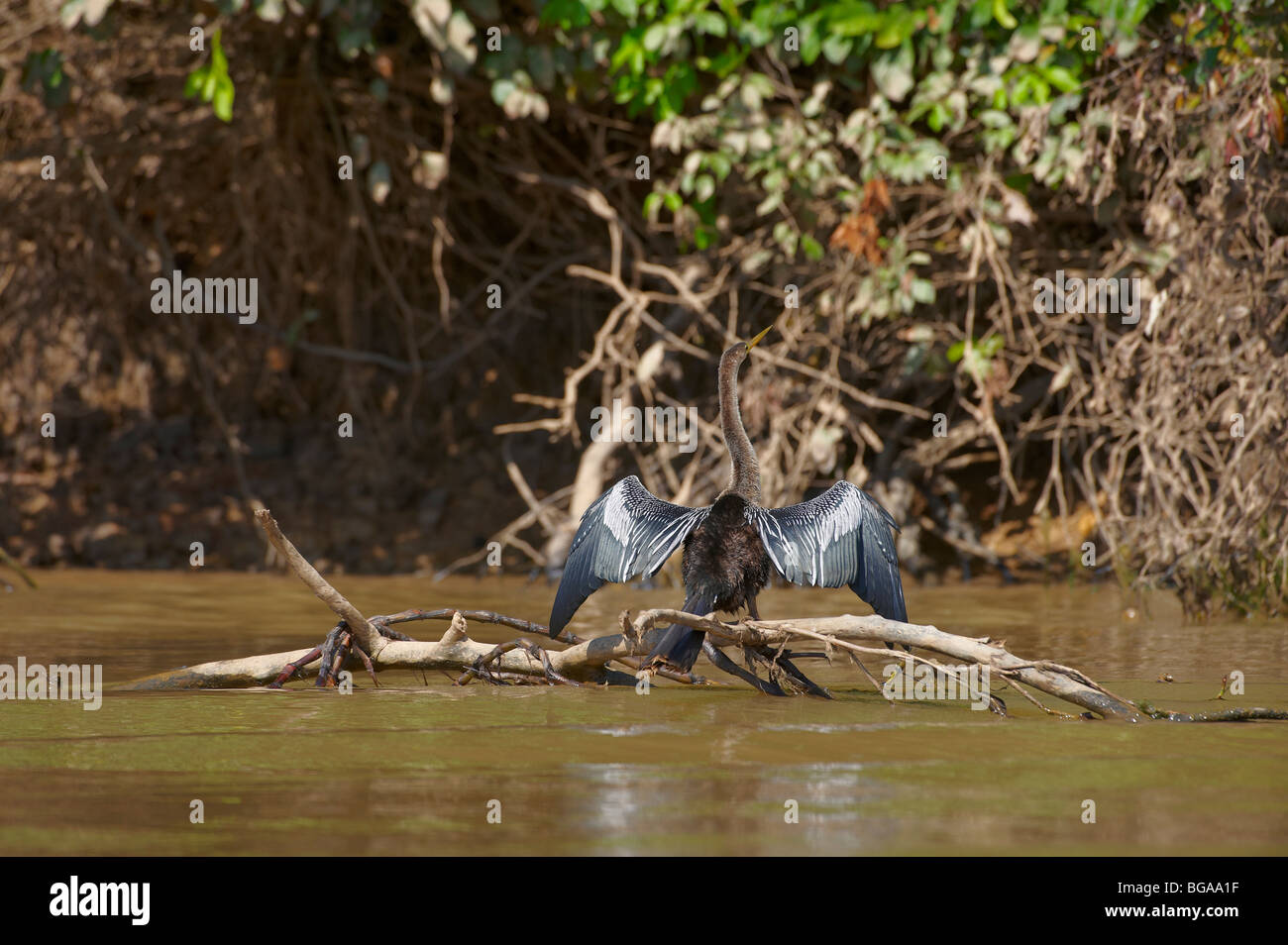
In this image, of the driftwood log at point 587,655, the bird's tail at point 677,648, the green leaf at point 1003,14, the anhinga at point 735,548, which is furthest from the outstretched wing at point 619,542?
the green leaf at point 1003,14

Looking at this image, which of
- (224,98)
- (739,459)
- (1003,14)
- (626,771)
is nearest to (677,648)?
(626,771)

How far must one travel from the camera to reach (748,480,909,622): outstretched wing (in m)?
4.87

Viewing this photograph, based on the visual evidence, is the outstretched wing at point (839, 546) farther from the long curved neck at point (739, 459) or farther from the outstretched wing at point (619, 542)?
the outstretched wing at point (619, 542)

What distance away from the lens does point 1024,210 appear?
781 cm

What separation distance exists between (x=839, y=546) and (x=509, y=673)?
1223 mm

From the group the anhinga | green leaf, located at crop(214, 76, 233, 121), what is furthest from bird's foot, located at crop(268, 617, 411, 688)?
green leaf, located at crop(214, 76, 233, 121)

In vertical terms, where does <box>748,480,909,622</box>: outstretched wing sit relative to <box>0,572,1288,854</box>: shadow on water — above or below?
above

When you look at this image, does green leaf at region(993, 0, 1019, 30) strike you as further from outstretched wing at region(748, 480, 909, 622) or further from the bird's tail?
the bird's tail

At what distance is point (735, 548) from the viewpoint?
16.7ft

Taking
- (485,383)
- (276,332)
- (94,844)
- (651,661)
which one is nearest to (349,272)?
(276,332)

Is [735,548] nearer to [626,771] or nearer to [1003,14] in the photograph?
[626,771]

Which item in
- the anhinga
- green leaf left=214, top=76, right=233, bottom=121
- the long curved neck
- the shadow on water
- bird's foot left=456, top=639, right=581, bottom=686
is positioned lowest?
the shadow on water

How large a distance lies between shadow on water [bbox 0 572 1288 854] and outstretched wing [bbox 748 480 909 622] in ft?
1.30

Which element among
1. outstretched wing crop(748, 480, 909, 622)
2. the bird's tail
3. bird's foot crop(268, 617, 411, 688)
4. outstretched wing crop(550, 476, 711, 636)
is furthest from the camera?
outstretched wing crop(550, 476, 711, 636)
